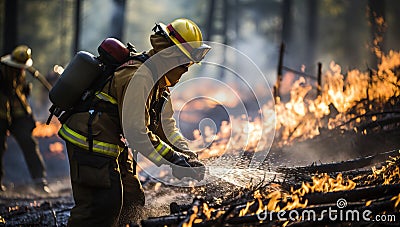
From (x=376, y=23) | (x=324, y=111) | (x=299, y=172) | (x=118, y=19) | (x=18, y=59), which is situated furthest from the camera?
(x=118, y=19)

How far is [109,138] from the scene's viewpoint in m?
4.37

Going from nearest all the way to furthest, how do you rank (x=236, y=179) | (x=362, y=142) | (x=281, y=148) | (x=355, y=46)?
1. (x=236, y=179)
2. (x=362, y=142)
3. (x=281, y=148)
4. (x=355, y=46)

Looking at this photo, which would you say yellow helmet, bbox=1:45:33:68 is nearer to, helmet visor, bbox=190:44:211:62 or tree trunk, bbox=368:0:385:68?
helmet visor, bbox=190:44:211:62

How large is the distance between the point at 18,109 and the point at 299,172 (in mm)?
5686

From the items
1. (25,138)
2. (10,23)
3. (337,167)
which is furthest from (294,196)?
(10,23)

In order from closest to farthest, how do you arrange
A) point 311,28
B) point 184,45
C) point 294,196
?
point 294,196
point 184,45
point 311,28

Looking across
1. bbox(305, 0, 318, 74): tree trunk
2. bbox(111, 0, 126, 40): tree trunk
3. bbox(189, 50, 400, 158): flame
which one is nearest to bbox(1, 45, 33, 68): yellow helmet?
bbox(189, 50, 400, 158): flame

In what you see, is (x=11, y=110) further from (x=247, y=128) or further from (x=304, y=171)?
(x=304, y=171)

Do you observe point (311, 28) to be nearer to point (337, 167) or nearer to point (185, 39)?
point (337, 167)

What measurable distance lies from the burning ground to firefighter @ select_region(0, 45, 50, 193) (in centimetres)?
58

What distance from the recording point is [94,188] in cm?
437

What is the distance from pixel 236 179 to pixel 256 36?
32141 mm

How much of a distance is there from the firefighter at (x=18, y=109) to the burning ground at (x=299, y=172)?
1.90 feet

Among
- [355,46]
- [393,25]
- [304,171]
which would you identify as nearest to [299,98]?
[304,171]
